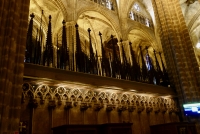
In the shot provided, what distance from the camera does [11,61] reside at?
3781 millimetres

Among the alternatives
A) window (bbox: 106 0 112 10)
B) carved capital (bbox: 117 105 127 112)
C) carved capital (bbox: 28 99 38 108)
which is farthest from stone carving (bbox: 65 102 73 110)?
window (bbox: 106 0 112 10)

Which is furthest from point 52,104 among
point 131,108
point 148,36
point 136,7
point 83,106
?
point 136,7

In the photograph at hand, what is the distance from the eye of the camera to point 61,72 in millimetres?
5035

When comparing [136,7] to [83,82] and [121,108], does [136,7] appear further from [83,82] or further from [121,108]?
[83,82]

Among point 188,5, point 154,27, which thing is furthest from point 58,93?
point 188,5

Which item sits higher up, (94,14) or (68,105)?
(94,14)

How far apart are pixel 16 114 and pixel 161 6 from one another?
821 cm

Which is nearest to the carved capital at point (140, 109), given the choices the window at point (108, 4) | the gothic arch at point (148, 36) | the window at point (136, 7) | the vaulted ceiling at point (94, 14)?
the vaulted ceiling at point (94, 14)

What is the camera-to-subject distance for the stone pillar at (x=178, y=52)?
25.4 ft

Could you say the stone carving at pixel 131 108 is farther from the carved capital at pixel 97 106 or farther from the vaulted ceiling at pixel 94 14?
the vaulted ceiling at pixel 94 14

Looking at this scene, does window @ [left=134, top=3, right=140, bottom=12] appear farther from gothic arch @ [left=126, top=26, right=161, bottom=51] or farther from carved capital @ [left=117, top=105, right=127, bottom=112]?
carved capital @ [left=117, top=105, right=127, bottom=112]

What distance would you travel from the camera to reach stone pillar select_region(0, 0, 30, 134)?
11.3 feet

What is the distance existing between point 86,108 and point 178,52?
5.26 metres

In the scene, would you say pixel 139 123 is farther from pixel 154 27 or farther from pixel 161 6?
pixel 154 27
